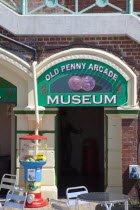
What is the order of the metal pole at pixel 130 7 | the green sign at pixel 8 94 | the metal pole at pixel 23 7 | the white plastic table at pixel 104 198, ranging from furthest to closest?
1. the green sign at pixel 8 94
2. the metal pole at pixel 23 7
3. the metal pole at pixel 130 7
4. the white plastic table at pixel 104 198

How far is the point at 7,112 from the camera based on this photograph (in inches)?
459

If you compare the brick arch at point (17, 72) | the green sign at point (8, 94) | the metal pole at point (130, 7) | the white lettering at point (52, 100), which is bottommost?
the white lettering at point (52, 100)

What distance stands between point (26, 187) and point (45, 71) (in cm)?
255

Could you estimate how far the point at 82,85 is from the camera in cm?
1016

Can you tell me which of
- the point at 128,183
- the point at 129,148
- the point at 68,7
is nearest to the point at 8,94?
the point at 68,7

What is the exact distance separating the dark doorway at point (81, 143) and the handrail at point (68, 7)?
149 inches

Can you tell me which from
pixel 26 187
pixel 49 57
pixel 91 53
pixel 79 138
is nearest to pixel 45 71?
pixel 49 57

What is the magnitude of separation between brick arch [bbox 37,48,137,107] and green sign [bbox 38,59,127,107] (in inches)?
3.3

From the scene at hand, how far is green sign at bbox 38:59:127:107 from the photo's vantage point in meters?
10.1

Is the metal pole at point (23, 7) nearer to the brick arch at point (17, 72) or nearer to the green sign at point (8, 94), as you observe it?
the brick arch at point (17, 72)

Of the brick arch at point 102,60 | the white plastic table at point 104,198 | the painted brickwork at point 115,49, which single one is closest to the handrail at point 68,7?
the painted brickwork at point 115,49

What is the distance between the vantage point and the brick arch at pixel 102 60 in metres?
10.1

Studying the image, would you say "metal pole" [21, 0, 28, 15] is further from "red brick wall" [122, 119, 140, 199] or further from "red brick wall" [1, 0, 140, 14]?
"red brick wall" [122, 119, 140, 199]

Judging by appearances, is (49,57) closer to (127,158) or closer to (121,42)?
(121,42)
